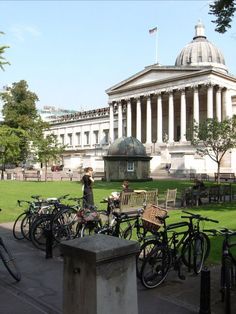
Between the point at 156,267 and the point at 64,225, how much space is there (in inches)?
149

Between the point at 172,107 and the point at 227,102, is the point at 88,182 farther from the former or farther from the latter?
the point at 227,102

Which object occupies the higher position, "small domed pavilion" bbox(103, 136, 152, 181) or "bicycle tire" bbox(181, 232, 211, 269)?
"small domed pavilion" bbox(103, 136, 152, 181)

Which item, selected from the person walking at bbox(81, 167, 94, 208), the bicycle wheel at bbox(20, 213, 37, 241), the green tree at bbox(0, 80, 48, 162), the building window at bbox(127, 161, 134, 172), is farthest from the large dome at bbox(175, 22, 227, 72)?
the bicycle wheel at bbox(20, 213, 37, 241)

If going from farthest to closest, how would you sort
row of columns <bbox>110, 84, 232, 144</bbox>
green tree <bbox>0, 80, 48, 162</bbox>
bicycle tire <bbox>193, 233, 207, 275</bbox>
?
row of columns <bbox>110, 84, 232, 144</bbox> → green tree <bbox>0, 80, 48, 162</bbox> → bicycle tire <bbox>193, 233, 207, 275</bbox>

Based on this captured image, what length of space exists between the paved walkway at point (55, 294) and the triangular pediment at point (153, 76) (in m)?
60.8

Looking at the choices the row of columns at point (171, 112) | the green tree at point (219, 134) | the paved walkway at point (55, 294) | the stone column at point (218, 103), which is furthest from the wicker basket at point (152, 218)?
the stone column at point (218, 103)

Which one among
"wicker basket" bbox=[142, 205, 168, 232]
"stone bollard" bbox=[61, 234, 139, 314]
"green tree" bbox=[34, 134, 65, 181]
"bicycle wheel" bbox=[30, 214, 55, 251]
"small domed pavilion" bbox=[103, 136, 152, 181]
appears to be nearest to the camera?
"stone bollard" bbox=[61, 234, 139, 314]

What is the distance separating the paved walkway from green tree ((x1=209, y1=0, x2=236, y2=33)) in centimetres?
895

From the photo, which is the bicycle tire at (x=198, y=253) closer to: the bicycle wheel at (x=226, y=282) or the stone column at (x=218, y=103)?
the bicycle wheel at (x=226, y=282)

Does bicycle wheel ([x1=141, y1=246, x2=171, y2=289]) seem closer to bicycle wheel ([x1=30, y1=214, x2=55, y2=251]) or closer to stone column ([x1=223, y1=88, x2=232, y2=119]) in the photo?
bicycle wheel ([x1=30, y1=214, x2=55, y2=251])

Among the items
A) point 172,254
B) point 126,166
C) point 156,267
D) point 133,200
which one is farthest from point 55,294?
point 126,166

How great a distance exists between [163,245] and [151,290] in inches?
31.0

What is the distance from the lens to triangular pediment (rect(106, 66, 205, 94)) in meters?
68.3

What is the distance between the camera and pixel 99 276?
3.97 meters
